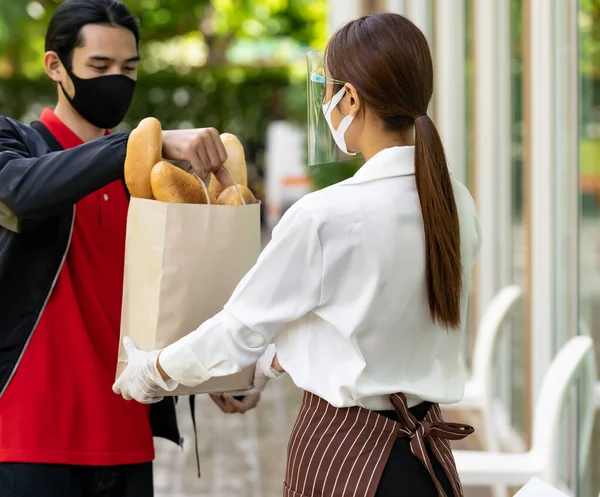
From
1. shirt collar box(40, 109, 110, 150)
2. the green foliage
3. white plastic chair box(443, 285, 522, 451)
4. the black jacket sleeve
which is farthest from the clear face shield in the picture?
the green foliage

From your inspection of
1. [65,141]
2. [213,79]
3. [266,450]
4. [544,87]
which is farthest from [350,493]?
[213,79]

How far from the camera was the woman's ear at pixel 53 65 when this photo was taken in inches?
89.6

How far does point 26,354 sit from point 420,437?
2.75 ft

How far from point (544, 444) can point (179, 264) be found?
4.57 feet

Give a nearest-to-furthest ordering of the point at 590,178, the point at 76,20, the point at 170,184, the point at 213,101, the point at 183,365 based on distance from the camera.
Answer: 1. the point at 183,365
2. the point at 170,184
3. the point at 76,20
4. the point at 590,178
5. the point at 213,101

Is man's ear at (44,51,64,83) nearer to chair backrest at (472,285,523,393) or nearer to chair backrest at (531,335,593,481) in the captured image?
chair backrest at (531,335,593,481)

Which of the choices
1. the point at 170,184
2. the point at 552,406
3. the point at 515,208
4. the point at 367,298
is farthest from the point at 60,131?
the point at 515,208

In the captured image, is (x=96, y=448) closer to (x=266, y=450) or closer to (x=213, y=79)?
(x=266, y=450)

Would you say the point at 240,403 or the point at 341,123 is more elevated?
the point at 341,123

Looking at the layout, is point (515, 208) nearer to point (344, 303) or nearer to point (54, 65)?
point (54, 65)

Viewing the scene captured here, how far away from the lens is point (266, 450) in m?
5.31

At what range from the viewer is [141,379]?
1.89 meters

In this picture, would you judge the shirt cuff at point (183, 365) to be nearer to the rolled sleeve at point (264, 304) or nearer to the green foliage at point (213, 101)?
the rolled sleeve at point (264, 304)

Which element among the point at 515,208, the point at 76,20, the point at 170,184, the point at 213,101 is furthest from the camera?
the point at 213,101
